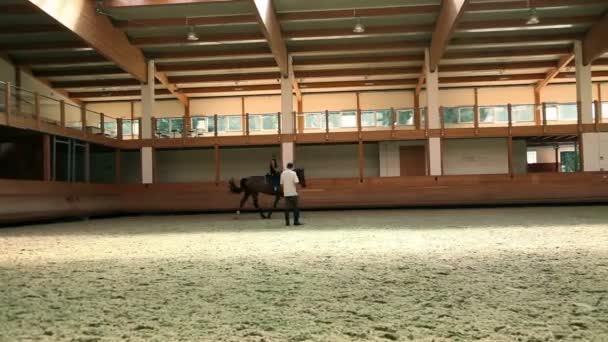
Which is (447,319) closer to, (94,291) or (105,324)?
(105,324)

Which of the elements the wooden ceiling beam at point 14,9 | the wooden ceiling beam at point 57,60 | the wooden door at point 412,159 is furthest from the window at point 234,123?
the wooden ceiling beam at point 14,9

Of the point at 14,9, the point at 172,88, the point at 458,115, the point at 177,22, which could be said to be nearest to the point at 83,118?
the point at 14,9

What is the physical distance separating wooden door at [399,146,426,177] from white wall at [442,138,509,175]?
1.22 m

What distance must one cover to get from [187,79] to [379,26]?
35.6 feet

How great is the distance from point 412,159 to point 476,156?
3386 mm

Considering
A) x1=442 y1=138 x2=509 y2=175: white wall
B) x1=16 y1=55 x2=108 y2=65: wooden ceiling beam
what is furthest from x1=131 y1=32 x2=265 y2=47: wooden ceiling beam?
x1=442 y1=138 x2=509 y2=175: white wall

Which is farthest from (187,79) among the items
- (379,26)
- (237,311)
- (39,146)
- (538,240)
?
(237,311)

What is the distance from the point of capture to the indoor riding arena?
3.56m

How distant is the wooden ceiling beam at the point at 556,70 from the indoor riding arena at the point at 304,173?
5.7 inches

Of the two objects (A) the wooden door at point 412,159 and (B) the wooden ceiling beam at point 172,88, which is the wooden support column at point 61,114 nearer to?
(B) the wooden ceiling beam at point 172,88

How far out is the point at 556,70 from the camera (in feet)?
81.5

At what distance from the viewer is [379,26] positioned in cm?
2116

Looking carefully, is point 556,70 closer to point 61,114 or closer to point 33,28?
point 61,114

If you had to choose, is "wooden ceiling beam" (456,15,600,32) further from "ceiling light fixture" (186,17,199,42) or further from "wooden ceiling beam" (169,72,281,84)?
"ceiling light fixture" (186,17,199,42)
